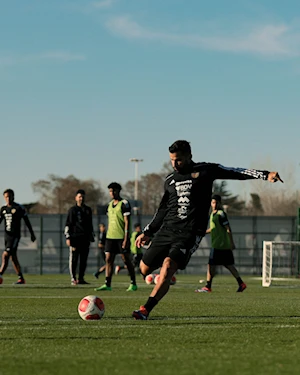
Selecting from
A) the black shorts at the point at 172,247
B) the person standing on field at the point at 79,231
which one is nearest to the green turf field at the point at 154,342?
the black shorts at the point at 172,247

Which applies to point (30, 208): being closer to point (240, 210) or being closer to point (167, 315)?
point (240, 210)

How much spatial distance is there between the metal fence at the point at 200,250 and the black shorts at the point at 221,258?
22.1 metres

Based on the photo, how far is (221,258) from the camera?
18.4 meters

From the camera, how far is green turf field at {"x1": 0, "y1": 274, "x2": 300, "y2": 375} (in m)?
5.71

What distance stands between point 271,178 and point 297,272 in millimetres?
25265

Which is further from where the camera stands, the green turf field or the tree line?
the tree line

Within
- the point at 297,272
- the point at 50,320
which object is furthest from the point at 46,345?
the point at 297,272

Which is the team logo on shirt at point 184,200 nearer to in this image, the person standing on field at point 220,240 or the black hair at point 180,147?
the black hair at point 180,147

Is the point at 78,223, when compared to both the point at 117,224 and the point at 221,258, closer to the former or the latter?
the point at 117,224

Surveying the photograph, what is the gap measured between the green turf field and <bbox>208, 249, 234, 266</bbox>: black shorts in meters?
6.63

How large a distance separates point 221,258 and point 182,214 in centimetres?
894

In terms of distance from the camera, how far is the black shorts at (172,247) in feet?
31.0

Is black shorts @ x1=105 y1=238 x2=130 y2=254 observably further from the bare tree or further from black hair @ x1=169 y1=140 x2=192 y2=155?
the bare tree

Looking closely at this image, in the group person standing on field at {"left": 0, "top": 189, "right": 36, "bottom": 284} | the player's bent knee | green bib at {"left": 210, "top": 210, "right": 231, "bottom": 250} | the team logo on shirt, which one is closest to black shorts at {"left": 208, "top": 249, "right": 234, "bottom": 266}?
green bib at {"left": 210, "top": 210, "right": 231, "bottom": 250}
